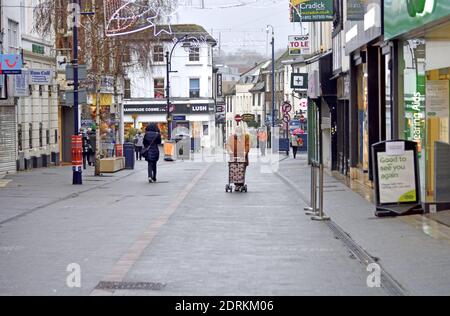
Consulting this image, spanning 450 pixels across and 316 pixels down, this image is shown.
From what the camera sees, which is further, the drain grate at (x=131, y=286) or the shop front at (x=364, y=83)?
the shop front at (x=364, y=83)

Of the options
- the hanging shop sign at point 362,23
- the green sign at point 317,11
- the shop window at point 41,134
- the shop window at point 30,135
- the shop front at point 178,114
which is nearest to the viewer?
the hanging shop sign at point 362,23

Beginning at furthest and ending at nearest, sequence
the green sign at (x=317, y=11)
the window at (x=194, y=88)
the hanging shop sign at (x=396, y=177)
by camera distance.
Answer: the window at (x=194, y=88), the green sign at (x=317, y=11), the hanging shop sign at (x=396, y=177)

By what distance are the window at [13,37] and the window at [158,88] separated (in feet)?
162

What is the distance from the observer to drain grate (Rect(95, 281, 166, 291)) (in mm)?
9336

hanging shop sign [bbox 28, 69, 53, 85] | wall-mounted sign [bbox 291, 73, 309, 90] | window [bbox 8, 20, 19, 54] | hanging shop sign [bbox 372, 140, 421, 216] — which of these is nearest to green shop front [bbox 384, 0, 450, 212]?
hanging shop sign [bbox 372, 140, 421, 216]

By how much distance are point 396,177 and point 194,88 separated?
231 feet

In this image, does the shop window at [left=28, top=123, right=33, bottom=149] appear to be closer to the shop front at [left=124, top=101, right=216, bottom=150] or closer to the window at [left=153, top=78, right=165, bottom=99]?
the shop front at [left=124, top=101, right=216, bottom=150]

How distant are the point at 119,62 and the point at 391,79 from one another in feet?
69.9

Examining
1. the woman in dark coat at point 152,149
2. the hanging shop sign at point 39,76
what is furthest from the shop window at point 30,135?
the woman in dark coat at point 152,149

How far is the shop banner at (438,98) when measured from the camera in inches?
677

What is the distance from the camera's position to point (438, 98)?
1730 cm

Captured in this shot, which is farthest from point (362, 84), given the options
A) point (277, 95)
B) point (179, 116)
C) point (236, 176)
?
point (277, 95)

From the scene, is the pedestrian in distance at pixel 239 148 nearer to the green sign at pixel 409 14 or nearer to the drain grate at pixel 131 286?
the green sign at pixel 409 14
